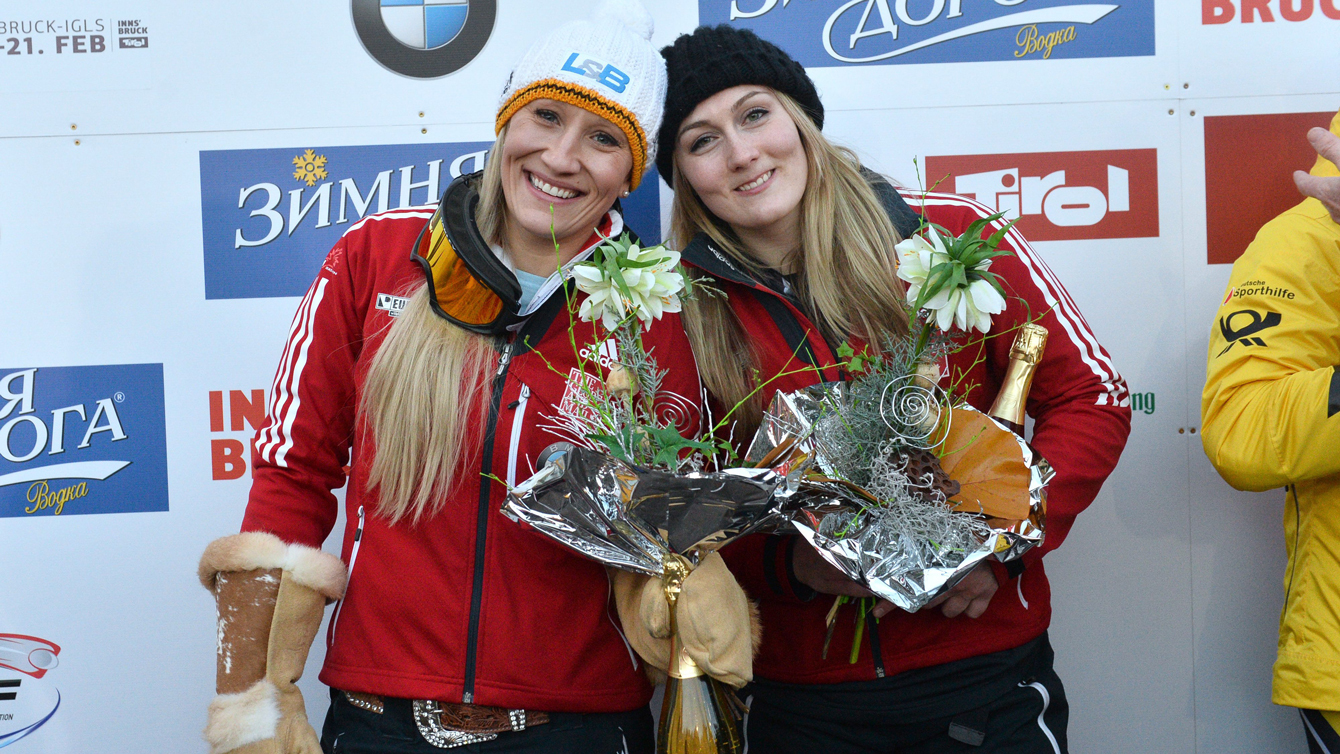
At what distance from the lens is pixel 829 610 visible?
1.56 metres

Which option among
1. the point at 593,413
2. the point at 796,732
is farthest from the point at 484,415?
the point at 796,732

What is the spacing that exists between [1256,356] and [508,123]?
1372 millimetres

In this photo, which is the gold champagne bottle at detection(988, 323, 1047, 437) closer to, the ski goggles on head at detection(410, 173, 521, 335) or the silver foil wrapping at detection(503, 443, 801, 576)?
the silver foil wrapping at detection(503, 443, 801, 576)

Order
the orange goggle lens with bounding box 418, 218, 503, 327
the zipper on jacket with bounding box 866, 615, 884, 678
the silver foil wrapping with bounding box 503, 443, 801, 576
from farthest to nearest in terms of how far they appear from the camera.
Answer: the zipper on jacket with bounding box 866, 615, 884, 678 → the orange goggle lens with bounding box 418, 218, 503, 327 → the silver foil wrapping with bounding box 503, 443, 801, 576

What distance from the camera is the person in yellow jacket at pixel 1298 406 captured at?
1.45m

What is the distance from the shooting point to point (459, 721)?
1.34m

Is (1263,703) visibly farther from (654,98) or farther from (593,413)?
(654,98)

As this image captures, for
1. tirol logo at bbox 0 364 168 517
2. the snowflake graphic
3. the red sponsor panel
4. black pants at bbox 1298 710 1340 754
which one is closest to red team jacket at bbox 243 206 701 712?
the snowflake graphic

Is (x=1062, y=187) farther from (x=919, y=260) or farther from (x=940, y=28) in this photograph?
(x=919, y=260)

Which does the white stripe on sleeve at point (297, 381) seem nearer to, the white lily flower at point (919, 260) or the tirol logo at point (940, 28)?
the white lily flower at point (919, 260)

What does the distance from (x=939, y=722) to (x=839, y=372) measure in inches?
24.7

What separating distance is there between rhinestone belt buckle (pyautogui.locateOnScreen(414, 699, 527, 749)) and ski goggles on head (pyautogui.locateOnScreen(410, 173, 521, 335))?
0.59 m

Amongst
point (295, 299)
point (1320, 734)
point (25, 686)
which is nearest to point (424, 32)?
A: point (295, 299)

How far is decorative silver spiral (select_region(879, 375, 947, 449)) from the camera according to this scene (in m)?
1.26
